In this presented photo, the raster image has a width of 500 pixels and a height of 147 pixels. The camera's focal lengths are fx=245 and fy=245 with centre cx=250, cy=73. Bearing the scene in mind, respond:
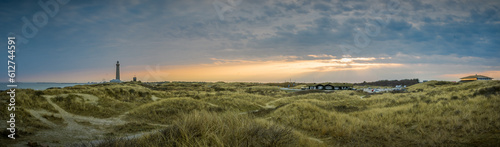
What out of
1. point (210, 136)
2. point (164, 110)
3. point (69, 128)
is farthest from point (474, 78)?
point (69, 128)

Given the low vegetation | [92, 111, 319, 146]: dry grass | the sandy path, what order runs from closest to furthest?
1. [92, 111, 319, 146]: dry grass
2. the low vegetation
3. the sandy path

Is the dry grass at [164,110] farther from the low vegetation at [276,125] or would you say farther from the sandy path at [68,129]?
the sandy path at [68,129]

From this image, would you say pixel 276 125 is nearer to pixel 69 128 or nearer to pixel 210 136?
pixel 210 136

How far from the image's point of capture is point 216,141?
6047 mm

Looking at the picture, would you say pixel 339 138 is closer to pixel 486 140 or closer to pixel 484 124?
pixel 486 140

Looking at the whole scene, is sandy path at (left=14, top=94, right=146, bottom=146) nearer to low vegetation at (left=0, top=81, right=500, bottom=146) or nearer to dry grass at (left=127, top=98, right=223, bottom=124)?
low vegetation at (left=0, top=81, right=500, bottom=146)

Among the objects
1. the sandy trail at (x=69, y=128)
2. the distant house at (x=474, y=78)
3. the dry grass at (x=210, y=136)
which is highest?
the distant house at (x=474, y=78)

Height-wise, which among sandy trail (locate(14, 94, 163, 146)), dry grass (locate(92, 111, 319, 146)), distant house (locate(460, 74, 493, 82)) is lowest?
sandy trail (locate(14, 94, 163, 146))

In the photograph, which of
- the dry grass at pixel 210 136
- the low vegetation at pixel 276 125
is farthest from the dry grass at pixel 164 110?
the dry grass at pixel 210 136

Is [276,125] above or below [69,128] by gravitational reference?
above

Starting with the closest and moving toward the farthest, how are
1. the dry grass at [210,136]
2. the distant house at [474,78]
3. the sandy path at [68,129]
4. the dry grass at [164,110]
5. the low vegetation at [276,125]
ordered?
the dry grass at [210,136]
the low vegetation at [276,125]
the sandy path at [68,129]
the dry grass at [164,110]
the distant house at [474,78]

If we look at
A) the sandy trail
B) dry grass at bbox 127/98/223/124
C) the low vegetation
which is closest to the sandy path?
the sandy trail

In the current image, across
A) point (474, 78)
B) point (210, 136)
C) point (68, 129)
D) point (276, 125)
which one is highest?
point (474, 78)

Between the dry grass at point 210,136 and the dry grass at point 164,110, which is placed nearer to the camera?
the dry grass at point 210,136
